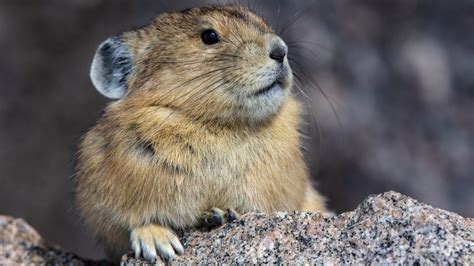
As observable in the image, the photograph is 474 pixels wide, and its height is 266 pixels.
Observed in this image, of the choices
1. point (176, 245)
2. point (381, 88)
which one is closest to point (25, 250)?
point (176, 245)

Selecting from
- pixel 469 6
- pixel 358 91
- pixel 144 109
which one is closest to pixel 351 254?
pixel 144 109

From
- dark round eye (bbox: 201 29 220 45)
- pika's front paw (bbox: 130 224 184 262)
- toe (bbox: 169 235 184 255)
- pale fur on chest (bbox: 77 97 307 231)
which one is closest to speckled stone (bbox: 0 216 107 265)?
pale fur on chest (bbox: 77 97 307 231)

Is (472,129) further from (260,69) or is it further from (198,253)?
(198,253)

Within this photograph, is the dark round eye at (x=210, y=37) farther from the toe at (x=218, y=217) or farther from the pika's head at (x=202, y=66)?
the toe at (x=218, y=217)

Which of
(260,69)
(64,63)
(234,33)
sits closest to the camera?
(260,69)

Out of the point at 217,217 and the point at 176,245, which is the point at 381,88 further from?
the point at 176,245

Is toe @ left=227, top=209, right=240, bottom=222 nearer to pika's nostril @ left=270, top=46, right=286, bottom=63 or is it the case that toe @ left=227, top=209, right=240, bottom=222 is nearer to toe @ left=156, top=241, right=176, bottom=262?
toe @ left=156, top=241, right=176, bottom=262
